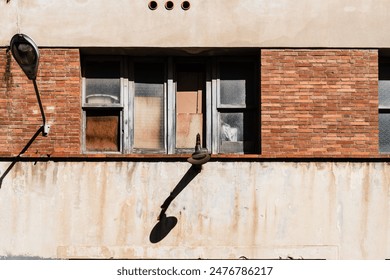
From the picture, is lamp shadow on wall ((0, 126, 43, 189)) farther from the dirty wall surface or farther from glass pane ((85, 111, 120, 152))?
glass pane ((85, 111, 120, 152))

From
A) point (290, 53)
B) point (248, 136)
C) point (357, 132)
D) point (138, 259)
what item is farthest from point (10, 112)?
point (357, 132)

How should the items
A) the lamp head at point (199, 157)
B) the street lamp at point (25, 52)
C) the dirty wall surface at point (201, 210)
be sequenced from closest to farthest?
the street lamp at point (25, 52), the lamp head at point (199, 157), the dirty wall surface at point (201, 210)

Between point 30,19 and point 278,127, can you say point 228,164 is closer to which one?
point 278,127

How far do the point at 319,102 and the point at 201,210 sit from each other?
8.08 ft

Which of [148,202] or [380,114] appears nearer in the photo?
[148,202]

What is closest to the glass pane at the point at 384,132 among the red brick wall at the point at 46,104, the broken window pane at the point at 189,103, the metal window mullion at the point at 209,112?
the metal window mullion at the point at 209,112

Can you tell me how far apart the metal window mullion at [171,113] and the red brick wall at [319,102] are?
56.6 inches

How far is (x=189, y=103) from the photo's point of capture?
35.7 ft

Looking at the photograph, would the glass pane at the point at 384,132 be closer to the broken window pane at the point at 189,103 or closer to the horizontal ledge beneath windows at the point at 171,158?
the horizontal ledge beneath windows at the point at 171,158

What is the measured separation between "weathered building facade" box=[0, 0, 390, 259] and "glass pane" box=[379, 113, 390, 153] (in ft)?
0.11

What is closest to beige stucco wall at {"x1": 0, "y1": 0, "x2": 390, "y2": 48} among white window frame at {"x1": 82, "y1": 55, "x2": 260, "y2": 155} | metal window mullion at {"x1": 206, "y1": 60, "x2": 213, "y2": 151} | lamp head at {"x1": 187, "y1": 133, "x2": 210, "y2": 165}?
white window frame at {"x1": 82, "y1": 55, "x2": 260, "y2": 155}

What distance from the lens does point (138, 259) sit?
9.84m

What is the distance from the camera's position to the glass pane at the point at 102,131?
1074 cm

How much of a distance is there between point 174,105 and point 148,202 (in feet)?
5.66
